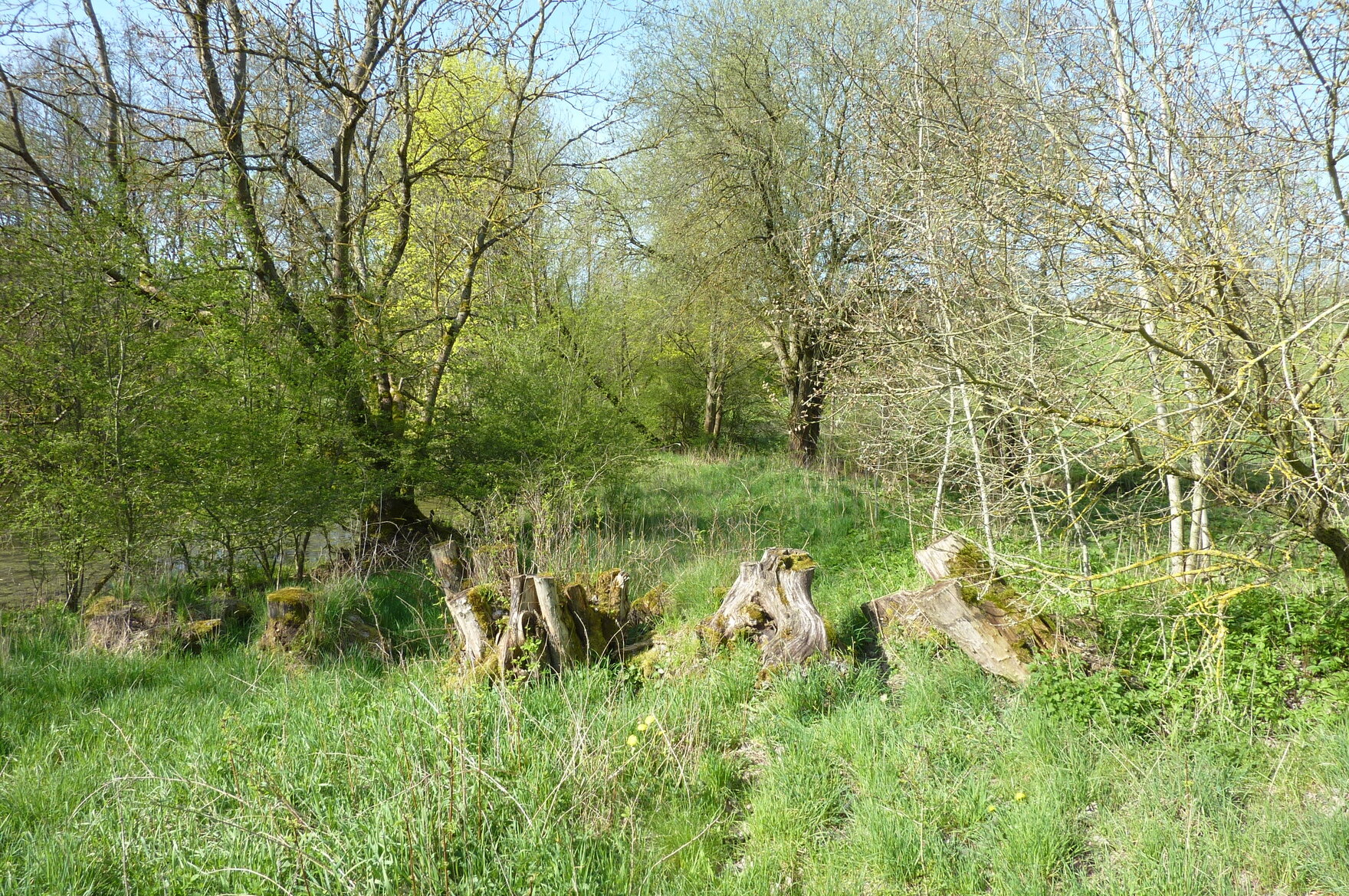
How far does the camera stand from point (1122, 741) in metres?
3.06

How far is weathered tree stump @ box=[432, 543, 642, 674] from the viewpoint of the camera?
4285mm

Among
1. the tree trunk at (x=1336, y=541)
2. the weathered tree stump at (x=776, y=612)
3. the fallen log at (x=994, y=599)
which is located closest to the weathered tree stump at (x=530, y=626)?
the weathered tree stump at (x=776, y=612)

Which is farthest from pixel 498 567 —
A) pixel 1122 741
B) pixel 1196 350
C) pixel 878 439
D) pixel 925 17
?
pixel 925 17

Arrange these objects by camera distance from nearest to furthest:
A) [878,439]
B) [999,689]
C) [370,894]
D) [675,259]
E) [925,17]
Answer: [370,894]
[999,689]
[878,439]
[925,17]
[675,259]

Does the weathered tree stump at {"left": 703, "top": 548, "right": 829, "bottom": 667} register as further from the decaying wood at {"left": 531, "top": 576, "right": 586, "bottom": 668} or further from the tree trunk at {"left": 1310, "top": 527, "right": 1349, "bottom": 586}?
the tree trunk at {"left": 1310, "top": 527, "right": 1349, "bottom": 586}

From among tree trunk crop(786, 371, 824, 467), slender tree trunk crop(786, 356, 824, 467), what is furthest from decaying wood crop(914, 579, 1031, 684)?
tree trunk crop(786, 371, 824, 467)

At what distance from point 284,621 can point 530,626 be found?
2073 mm

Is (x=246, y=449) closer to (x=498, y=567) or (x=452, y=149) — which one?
(x=498, y=567)

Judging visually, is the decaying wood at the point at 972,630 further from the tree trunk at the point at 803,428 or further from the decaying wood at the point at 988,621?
the tree trunk at the point at 803,428

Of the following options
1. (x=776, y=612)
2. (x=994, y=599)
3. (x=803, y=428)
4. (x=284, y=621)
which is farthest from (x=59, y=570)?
(x=803, y=428)

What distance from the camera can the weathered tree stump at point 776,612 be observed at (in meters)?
4.26

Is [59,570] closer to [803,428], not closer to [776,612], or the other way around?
[776,612]

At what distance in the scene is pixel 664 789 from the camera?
3039 millimetres

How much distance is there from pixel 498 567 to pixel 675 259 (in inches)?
334
